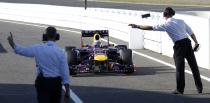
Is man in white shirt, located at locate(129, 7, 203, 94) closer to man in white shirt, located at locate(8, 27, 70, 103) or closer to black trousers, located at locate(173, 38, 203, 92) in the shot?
black trousers, located at locate(173, 38, 203, 92)

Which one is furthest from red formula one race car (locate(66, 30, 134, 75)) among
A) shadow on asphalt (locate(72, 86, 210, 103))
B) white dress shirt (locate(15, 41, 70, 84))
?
white dress shirt (locate(15, 41, 70, 84))

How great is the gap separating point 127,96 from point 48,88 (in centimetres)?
456

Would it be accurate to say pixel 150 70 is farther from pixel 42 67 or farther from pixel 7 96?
pixel 42 67

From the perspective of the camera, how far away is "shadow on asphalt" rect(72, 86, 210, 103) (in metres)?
11.9

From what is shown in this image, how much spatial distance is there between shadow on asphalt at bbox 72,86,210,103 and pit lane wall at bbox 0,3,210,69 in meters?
4.38

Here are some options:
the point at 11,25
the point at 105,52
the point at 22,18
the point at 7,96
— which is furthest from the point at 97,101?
the point at 22,18

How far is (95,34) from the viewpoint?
54.1ft

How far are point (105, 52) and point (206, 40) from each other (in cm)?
309

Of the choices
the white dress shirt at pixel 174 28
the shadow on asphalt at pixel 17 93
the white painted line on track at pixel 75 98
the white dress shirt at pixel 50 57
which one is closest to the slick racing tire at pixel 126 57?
the shadow on asphalt at pixel 17 93

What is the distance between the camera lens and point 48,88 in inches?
Answer: 318

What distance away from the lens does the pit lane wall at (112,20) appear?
17.6 meters

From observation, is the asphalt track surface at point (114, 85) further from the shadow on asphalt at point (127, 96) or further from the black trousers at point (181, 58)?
the black trousers at point (181, 58)

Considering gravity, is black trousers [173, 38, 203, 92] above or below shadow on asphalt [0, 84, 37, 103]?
above

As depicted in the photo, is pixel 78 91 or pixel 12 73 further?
pixel 12 73
